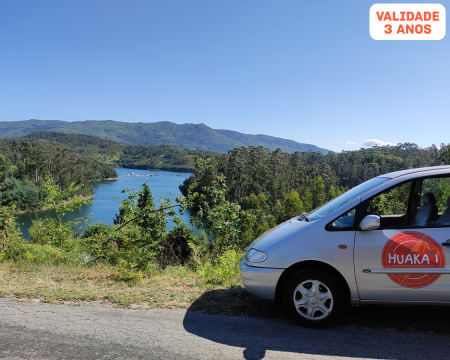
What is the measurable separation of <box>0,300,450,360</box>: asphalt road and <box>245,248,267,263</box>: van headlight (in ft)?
2.34

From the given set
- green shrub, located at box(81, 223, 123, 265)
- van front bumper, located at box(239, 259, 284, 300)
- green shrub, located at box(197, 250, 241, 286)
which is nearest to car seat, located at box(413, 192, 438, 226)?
van front bumper, located at box(239, 259, 284, 300)

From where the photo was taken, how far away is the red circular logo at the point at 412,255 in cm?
367

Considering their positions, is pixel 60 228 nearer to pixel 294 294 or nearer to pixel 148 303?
pixel 148 303

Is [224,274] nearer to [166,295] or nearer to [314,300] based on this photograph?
[166,295]

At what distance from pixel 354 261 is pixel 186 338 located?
2.01 meters

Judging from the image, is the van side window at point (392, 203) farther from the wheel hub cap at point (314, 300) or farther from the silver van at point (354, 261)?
the wheel hub cap at point (314, 300)

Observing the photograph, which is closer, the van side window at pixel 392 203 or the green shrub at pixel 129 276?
the van side window at pixel 392 203

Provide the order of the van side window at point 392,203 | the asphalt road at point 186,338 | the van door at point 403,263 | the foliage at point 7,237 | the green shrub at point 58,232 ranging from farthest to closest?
1. the green shrub at point 58,232
2. the foliage at point 7,237
3. the van side window at point 392,203
4. the van door at point 403,263
5. the asphalt road at point 186,338

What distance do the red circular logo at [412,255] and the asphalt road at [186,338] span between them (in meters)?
0.57

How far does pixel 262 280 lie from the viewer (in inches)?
159

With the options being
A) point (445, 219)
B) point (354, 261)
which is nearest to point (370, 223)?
point (354, 261)

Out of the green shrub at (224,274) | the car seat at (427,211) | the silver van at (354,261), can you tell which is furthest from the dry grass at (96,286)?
the car seat at (427,211)

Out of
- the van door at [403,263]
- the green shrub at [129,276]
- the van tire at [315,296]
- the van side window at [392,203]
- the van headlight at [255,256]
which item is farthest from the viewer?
the green shrub at [129,276]

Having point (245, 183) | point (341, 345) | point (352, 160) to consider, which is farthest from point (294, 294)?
point (352, 160)
